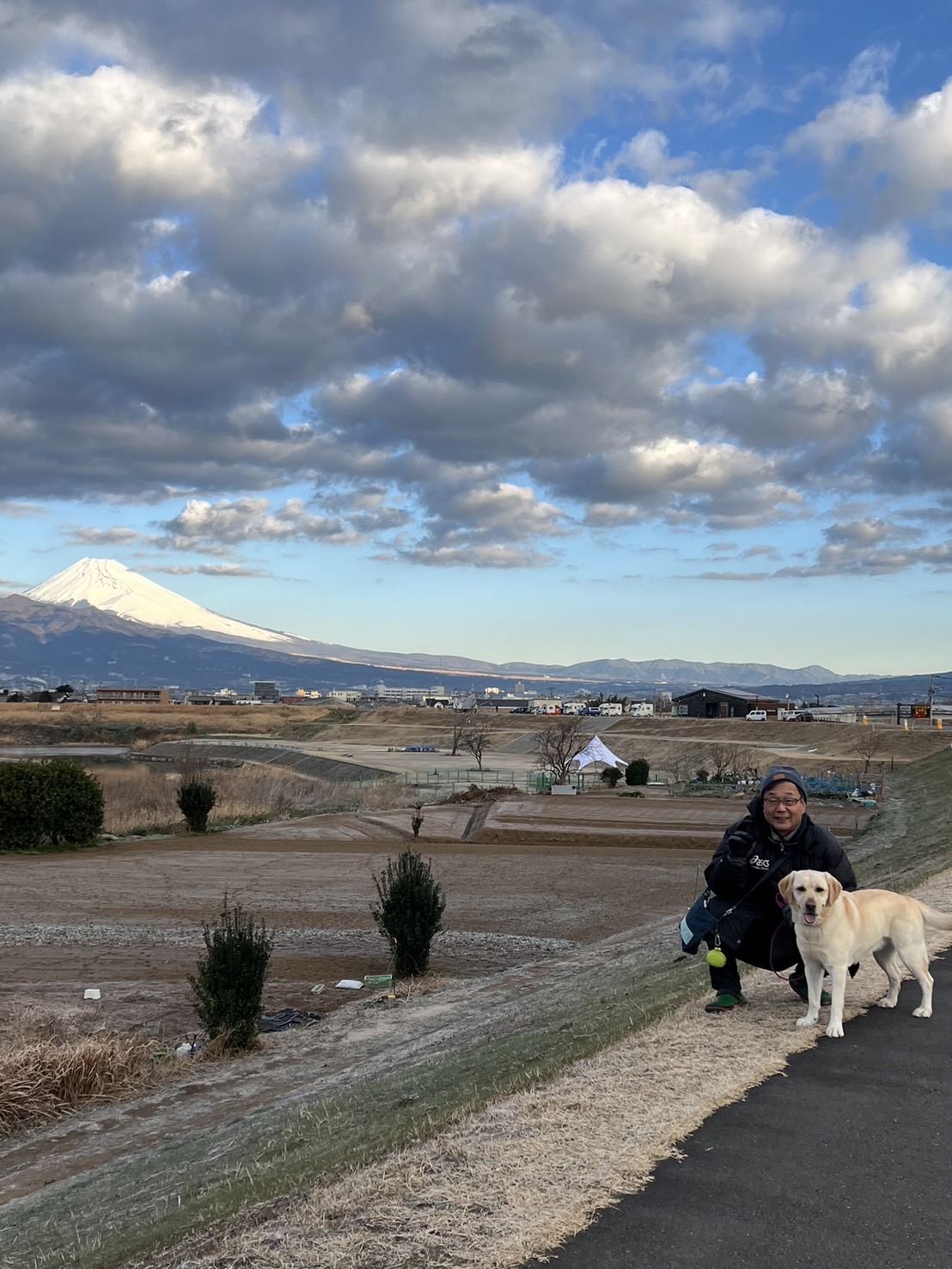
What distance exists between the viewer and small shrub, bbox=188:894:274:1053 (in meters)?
12.0

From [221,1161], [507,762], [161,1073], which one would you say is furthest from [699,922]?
[507,762]

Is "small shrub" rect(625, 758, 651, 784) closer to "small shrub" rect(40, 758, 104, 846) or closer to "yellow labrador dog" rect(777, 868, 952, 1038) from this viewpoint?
"small shrub" rect(40, 758, 104, 846)

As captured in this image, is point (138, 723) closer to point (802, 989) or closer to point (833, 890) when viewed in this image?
point (802, 989)

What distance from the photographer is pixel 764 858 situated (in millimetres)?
7488

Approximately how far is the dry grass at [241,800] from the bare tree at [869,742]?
34300mm

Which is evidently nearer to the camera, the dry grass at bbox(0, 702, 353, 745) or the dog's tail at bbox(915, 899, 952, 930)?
the dog's tail at bbox(915, 899, 952, 930)

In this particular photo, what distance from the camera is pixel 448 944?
1853 cm

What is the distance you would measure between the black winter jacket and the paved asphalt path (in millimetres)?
1282

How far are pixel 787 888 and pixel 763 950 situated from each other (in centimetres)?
99

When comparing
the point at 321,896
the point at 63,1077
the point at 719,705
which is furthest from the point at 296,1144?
the point at 719,705

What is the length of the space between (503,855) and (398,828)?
7.77 meters

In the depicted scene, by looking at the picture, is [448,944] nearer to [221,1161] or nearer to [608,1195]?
[221,1161]

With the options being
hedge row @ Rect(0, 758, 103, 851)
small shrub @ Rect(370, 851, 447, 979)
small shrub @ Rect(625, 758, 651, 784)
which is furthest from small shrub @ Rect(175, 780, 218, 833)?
small shrub @ Rect(625, 758, 651, 784)

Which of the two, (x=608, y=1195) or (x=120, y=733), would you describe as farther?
(x=120, y=733)
